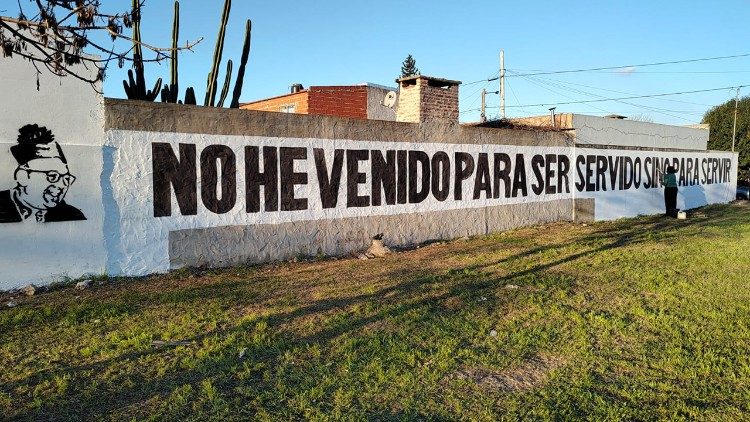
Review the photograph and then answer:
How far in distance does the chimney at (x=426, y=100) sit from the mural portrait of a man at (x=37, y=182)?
6.79 meters

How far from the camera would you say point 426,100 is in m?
12.0

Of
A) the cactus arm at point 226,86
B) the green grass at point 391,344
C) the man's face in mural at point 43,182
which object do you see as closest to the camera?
the green grass at point 391,344

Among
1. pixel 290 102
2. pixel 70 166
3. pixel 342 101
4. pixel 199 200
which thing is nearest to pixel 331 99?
pixel 342 101

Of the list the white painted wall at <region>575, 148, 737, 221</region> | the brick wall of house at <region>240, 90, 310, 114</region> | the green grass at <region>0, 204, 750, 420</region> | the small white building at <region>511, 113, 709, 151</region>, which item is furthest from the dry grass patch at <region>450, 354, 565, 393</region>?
the brick wall of house at <region>240, 90, 310, 114</region>

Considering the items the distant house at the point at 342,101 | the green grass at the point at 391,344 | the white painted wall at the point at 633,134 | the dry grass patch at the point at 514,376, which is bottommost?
the dry grass patch at the point at 514,376

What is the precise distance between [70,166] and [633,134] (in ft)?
55.3

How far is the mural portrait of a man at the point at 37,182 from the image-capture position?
7.19 metres

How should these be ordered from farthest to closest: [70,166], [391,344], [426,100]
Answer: [426,100], [70,166], [391,344]

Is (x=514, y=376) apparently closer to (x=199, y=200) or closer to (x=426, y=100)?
(x=199, y=200)

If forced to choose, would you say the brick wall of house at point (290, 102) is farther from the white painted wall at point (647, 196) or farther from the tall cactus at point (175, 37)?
the tall cactus at point (175, 37)

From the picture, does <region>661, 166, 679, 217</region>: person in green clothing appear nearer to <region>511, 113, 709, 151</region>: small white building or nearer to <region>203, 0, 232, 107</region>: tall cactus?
<region>511, 113, 709, 151</region>: small white building

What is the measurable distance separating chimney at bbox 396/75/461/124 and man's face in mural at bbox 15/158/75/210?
22.3 ft

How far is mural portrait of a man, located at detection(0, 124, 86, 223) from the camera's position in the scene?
7191 mm

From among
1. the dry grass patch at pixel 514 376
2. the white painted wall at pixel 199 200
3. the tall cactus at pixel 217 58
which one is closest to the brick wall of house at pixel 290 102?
the white painted wall at pixel 199 200
